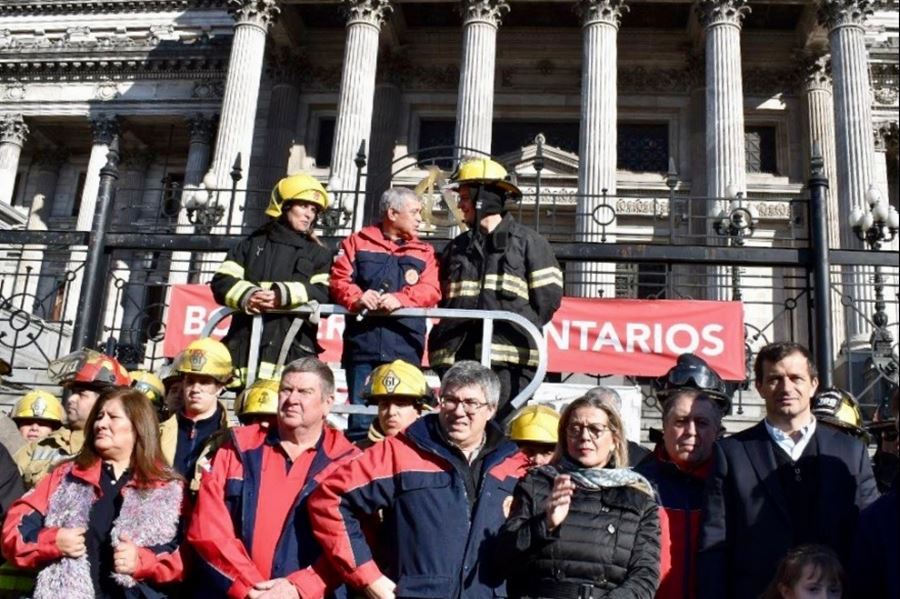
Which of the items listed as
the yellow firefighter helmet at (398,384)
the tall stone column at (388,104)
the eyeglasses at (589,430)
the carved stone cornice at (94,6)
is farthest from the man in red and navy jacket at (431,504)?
the carved stone cornice at (94,6)

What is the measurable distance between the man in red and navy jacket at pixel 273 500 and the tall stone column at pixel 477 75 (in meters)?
18.2

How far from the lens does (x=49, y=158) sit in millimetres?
35312

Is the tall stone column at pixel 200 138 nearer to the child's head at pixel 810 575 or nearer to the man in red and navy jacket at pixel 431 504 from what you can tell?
the man in red and navy jacket at pixel 431 504

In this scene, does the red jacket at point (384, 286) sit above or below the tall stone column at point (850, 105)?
below

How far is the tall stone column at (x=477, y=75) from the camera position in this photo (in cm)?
2297

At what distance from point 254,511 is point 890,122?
88.7 ft

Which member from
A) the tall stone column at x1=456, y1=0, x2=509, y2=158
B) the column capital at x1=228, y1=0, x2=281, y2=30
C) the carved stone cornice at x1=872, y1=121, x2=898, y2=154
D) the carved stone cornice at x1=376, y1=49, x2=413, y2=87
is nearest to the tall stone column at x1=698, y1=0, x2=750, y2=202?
the tall stone column at x1=456, y1=0, x2=509, y2=158

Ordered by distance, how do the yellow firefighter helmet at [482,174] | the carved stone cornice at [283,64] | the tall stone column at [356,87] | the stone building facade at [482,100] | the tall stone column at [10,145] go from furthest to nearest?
1. the tall stone column at [10,145]
2. the carved stone cornice at [283,64]
3. the tall stone column at [356,87]
4. the stone building facade at [482,100]
5. the yellow firefighter helmet at [482,174]

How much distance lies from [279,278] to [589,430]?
290cm

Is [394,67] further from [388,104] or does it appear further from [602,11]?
[602,11]

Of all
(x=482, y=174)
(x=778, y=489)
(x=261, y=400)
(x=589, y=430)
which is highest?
(x=482, y=174)

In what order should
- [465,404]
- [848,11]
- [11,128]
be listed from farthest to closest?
[11,128] < [848,11] < [465,404]

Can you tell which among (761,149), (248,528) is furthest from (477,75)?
(248,528)

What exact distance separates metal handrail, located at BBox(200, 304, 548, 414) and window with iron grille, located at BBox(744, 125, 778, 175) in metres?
23.5
